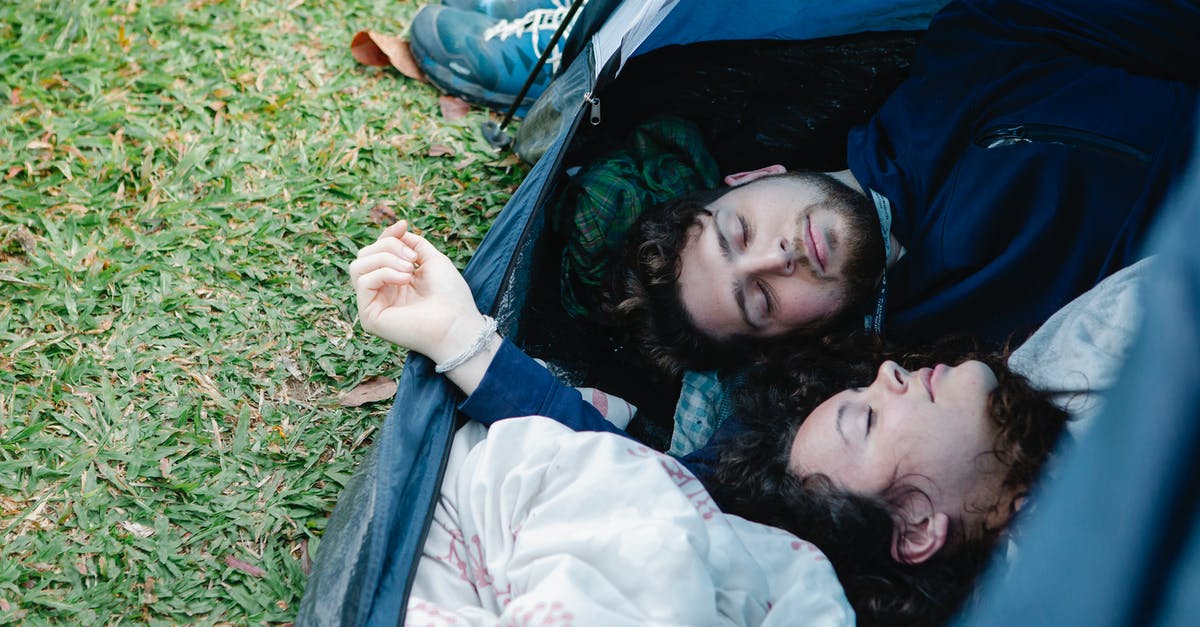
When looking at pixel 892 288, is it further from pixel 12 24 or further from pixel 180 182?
pixel 12 24

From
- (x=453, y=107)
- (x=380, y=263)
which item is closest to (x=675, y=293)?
(x=380, y=263)

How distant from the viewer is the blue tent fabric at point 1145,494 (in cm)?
64

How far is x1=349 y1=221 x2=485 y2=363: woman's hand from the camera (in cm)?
150

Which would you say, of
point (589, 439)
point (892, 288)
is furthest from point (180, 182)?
point (892, 288)

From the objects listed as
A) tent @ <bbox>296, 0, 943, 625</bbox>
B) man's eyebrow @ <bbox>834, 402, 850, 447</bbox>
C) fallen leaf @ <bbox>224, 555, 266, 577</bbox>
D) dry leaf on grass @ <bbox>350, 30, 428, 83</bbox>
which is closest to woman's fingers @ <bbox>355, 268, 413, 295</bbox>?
tent @ <bbox>296, 0, 943, 625</bbox>

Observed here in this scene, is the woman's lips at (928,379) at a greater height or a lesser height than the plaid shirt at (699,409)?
greater

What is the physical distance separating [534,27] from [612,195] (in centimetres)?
75

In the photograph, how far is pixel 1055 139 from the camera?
74.9 inches

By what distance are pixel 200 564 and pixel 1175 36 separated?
220cm

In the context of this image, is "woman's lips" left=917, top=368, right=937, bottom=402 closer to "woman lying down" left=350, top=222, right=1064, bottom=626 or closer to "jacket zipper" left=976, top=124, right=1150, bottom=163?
"woman lying down" left=350, top=222, right=1064, bottom=626

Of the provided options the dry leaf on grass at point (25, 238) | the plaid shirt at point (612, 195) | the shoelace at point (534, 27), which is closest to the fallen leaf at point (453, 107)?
the shoelace at point (534, 27)

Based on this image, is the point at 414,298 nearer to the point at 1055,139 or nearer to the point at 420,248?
the point at 420,248

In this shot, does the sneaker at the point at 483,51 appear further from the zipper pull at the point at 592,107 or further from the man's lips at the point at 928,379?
the man's lips at the point at 928,379

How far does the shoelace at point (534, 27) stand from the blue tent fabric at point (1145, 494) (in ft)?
6.66
